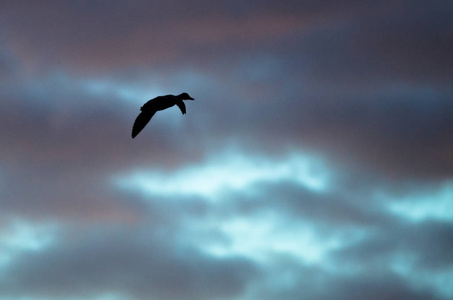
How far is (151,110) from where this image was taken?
3678 cm

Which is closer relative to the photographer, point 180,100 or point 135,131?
point 180,100

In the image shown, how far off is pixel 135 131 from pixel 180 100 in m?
4.63

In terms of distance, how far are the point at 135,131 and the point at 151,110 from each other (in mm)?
1766

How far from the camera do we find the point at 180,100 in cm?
3400

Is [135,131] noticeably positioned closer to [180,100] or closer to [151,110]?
[151,110]

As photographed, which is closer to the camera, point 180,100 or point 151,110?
point 180,100

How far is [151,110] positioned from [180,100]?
11.7 feet

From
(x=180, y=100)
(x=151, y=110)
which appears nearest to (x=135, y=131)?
(x=151, y=110)
